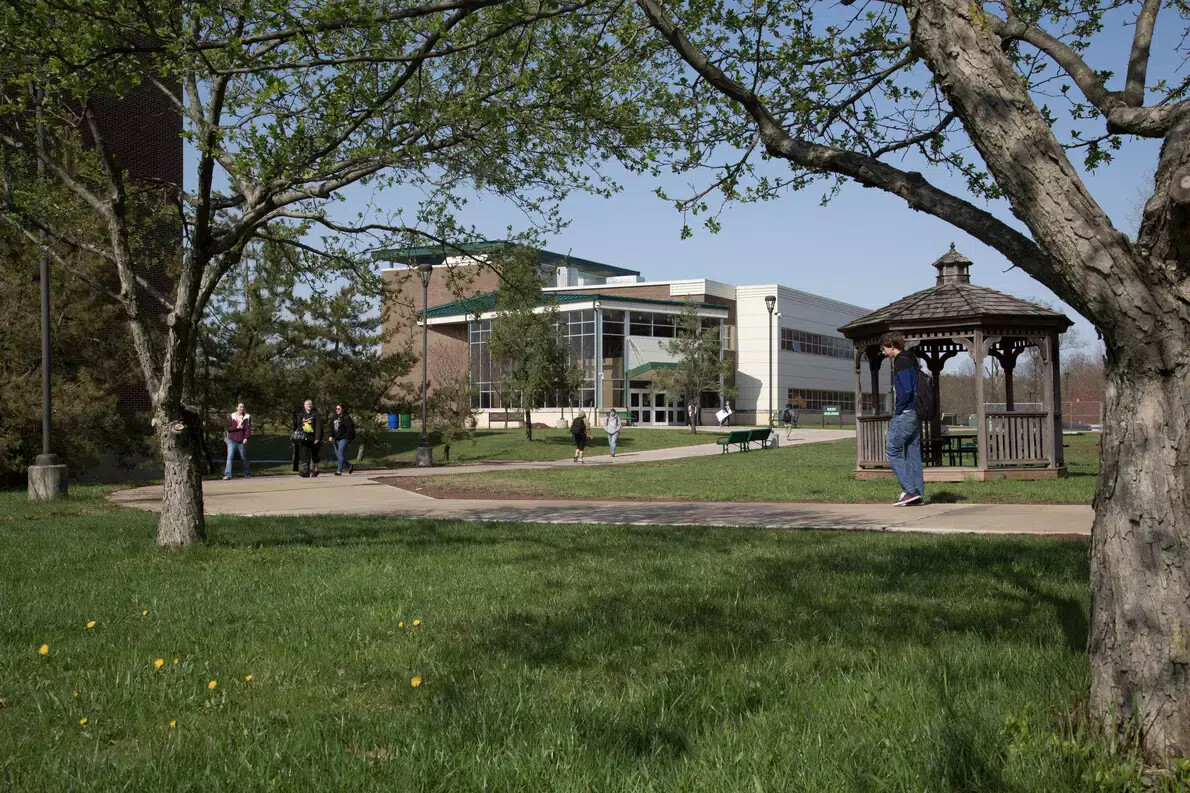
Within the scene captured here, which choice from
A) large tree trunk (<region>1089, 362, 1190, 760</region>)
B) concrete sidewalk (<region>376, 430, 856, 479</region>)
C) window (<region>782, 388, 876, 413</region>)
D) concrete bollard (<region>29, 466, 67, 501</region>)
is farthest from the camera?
window (<region>782, 388, 876, 413</region>)

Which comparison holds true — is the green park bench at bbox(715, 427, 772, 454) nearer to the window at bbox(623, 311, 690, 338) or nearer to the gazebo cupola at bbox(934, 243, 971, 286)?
the gazebo cupola at bbox(934, 243, 971, 286)

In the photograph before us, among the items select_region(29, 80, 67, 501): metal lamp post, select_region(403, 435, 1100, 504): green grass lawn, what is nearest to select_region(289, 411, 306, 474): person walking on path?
select_region(403, 435, 1100, 504): green grass lawn

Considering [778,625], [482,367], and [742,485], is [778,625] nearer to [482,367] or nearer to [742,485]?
[742,485]

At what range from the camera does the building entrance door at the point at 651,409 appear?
63781 millimetres

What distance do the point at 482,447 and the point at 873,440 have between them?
21.4 meters

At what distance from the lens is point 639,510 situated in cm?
1338

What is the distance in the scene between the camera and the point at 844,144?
7.90 m

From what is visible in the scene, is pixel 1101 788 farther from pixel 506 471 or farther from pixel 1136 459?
pixel 506 471

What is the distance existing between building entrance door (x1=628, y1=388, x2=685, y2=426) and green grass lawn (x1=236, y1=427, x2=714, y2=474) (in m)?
14.4

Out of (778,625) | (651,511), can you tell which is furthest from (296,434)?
(778,625)

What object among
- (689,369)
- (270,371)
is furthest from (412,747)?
(689,369)

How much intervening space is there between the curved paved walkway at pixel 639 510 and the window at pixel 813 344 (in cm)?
6142

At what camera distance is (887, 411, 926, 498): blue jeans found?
40.1 feet

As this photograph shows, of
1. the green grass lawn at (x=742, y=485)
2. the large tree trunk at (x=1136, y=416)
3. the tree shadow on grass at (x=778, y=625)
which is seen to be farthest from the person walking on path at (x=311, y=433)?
the large tree trunk at (x=1136, y=416)
